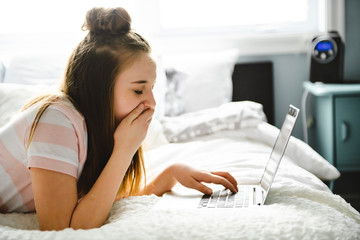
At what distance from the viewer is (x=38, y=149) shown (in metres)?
0.97

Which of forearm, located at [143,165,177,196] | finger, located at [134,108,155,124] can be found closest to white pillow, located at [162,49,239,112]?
forearm, located at [143,165,177,196]

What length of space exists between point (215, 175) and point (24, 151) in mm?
477

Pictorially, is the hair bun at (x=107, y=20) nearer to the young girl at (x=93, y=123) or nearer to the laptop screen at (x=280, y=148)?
the young girl at (x=93, y=123)

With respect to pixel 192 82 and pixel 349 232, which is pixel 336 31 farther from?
pixel 349 232

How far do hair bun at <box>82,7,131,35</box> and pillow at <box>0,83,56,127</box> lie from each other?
0.67 meters

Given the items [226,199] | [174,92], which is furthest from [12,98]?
[226,199]

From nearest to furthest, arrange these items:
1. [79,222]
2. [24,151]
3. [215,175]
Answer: [79,222] < [24,151] < [215,175]

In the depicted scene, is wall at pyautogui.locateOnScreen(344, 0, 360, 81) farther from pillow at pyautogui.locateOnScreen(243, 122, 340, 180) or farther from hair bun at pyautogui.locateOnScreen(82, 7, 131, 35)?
hair bun at pyautogui.locateOnScreen(82, 7, 131, 35)

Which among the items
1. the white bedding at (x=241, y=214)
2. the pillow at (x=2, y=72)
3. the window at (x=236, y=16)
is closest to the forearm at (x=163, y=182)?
the white bedding at (x=241, y=214)

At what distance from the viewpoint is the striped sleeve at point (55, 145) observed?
96 cm

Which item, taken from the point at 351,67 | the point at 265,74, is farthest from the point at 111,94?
the point at 351,67

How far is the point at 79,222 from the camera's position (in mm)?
979

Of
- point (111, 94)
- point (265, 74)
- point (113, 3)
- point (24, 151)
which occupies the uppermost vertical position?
point (113, 3)

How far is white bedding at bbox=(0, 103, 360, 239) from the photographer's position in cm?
76
